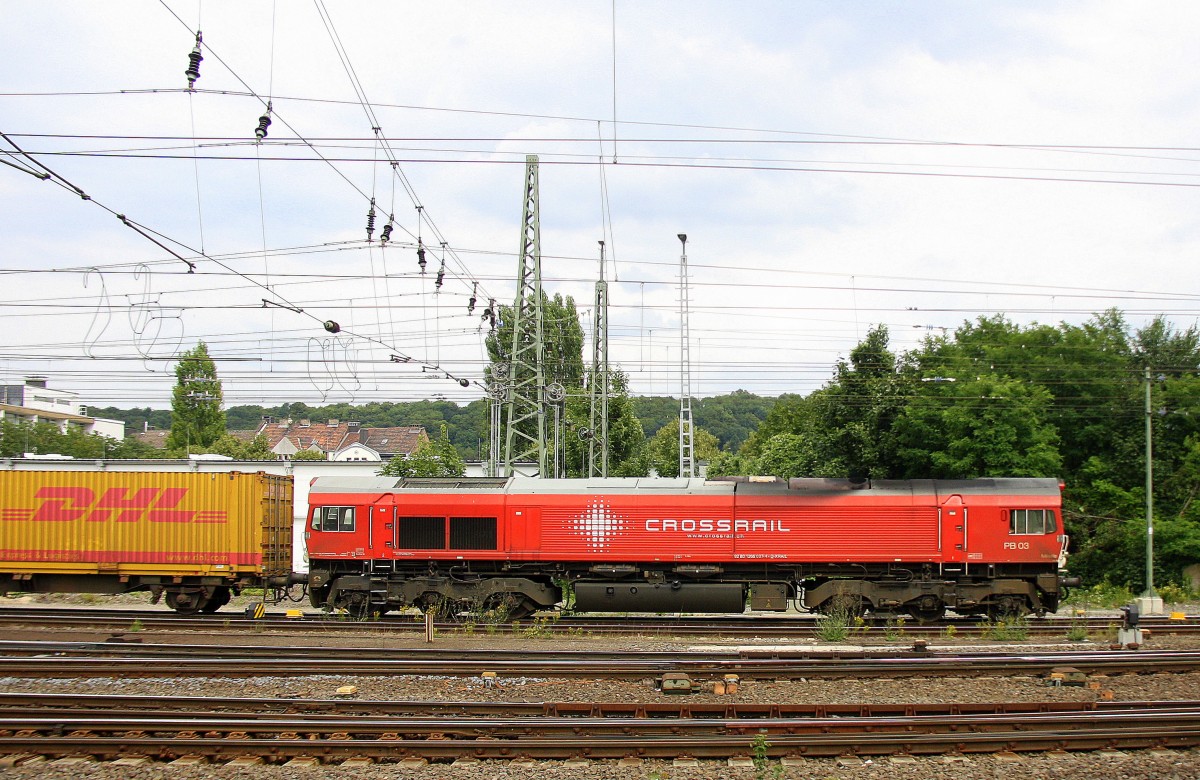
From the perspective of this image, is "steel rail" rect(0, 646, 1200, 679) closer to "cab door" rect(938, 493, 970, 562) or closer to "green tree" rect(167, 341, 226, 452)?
"cab door" rect(938, 493, 970, 562)

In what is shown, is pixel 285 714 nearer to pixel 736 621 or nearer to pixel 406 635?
pixel 406 635

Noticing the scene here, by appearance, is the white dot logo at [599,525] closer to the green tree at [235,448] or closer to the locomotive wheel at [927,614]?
the locomotive wheel at [927,614]

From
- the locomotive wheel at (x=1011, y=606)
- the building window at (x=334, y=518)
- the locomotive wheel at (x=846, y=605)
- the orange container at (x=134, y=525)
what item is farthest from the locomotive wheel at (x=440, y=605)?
the locomotive wheel at (x=1011, y=606)

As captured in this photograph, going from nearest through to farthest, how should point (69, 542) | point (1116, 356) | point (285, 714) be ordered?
1. point (285, 714)
2. point (69, 542)
3. point (1116, 356)

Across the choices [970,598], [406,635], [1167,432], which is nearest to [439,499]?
[406,635]

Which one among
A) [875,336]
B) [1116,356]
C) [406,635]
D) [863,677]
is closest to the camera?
[863,677]

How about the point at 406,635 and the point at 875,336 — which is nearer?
the point at 406,635

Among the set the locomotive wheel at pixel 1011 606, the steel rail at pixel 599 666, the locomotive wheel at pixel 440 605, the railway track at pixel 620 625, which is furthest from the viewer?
the locomotive wheel at pixel 440 605

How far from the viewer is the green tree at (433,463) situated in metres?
31.9

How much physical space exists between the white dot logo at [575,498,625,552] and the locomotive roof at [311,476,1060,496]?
49cm

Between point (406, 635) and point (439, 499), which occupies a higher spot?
point (439, 499)

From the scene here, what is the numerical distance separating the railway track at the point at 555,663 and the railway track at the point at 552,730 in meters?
2.38

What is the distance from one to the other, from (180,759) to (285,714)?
5.81 ft

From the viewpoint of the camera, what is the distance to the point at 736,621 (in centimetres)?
2277
